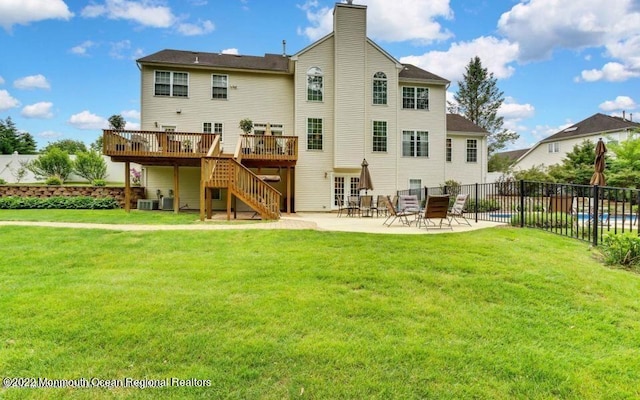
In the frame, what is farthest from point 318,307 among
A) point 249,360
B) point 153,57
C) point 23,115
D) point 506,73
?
point 23,115

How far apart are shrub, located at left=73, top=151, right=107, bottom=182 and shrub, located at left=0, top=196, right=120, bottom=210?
10695 millimetres

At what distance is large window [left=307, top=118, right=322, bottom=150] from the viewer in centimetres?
1839

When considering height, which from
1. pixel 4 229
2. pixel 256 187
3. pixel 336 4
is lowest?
pixel 4 229

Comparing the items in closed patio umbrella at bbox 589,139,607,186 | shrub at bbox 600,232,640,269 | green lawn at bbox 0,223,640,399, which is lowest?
green lawn at bbox 0,223,640,399

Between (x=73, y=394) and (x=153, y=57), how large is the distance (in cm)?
1863

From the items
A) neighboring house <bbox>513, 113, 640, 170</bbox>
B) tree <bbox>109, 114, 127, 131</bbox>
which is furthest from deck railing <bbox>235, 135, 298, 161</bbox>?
neighboring house <bbox>513, 113, 640, 170</bbox>

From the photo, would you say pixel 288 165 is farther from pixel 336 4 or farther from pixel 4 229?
pixel 4 229

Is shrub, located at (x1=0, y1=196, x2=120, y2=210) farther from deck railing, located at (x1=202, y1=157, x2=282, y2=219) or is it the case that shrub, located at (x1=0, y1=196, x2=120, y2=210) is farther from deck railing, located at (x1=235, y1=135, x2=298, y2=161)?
deck railing, located at (x1=202, y1=157, x2=282, y2=219)

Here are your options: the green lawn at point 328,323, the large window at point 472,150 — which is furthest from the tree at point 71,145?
the green lawn at point 328,323

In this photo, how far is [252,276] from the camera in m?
4.83

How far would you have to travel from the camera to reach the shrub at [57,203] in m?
15.0

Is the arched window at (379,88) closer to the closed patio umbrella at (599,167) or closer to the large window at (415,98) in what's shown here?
the large window at (415,98)

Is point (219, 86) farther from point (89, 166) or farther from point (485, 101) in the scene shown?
point (485, 101)

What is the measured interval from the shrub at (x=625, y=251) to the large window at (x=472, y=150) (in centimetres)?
1666
